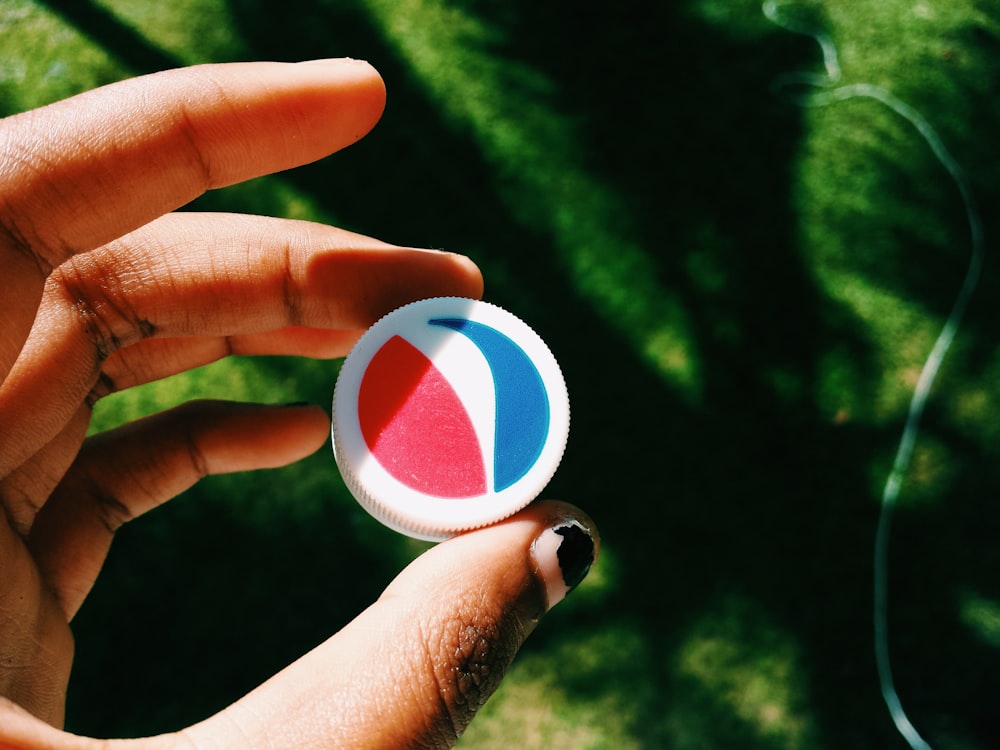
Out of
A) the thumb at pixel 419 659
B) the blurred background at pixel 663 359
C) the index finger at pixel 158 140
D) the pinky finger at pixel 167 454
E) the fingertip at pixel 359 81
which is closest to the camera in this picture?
the thumb at pixel 419 659

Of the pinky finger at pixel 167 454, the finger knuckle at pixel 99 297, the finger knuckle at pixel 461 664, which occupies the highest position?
the finger knuckle at pixel 99 297

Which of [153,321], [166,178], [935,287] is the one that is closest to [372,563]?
[153,321]

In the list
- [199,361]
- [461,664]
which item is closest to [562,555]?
[461,664]

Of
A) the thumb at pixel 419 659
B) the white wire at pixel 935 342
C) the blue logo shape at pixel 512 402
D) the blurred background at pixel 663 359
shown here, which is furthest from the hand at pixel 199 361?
the white wire at pixel 935 342

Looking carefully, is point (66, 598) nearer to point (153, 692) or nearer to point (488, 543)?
point (153, 692)

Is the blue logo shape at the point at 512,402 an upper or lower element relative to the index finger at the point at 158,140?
lower

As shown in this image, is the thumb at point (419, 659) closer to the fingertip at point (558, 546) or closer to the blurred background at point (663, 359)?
the fingertip at point (558, 546)

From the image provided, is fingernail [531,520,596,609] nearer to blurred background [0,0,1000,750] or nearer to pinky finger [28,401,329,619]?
pinky finger [28,401,329,619]
